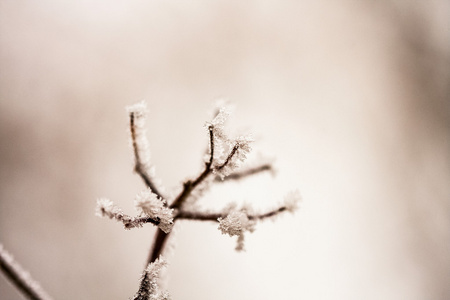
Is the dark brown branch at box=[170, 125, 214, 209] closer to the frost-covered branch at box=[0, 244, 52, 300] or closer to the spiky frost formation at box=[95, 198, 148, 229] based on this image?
the spiky frost formation at box=[95, 198, 148, 229]

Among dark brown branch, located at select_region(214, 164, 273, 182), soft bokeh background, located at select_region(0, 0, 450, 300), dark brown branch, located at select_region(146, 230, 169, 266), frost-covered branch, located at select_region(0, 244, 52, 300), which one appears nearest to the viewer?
frost-covered branch, located at select_region(0, 244, 52, 300)

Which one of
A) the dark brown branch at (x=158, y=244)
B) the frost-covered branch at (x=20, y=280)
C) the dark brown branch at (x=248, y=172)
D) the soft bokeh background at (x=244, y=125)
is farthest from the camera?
the soft bokeh background at (x=244, y=125)

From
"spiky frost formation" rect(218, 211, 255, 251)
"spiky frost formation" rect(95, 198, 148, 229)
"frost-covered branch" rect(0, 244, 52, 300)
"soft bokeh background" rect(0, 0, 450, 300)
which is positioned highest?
"soft bokeh background" rect(0, 0, 450, 300)

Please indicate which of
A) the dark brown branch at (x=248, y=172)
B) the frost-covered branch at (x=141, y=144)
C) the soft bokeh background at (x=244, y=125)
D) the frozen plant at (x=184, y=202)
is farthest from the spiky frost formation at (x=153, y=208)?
the soft bokeh background at (x=244, y=125)

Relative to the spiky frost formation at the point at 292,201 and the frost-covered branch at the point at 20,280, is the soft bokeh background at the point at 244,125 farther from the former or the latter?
the frost-covered branch at the point at 20,280

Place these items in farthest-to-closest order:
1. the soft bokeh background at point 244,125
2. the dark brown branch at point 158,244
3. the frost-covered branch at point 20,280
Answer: the soft bokeh background at point 244,125
the dark brown branch at point 158,244
the frost-covered branch at point 20,280

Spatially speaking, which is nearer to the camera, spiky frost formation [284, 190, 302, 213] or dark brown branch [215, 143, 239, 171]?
dark brown branch [215, 143, 239, 171]

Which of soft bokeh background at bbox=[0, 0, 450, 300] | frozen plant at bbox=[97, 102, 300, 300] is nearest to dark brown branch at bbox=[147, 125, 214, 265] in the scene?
frozen plant at bbox=[97, 102, 300, 300]
